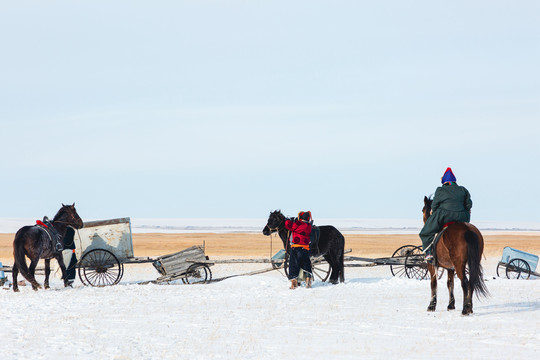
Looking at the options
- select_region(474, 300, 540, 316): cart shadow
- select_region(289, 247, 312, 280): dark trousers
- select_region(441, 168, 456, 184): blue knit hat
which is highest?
select_region(441, 168, 456, 184): blue knit hat

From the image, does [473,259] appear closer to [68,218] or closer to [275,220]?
[275,220]

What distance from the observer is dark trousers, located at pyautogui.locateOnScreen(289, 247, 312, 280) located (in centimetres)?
1700

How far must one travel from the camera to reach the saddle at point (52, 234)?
17.4 meters

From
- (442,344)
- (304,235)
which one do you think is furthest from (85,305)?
(442,344)

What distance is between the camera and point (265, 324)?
423 inches

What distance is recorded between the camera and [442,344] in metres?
8.92

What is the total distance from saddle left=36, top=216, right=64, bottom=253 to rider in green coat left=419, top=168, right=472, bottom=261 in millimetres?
10064

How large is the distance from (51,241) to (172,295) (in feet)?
13.7

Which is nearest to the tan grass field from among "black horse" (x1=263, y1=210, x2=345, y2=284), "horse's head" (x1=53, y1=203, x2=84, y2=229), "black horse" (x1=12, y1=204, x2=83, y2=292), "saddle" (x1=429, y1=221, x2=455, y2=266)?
"black horse" (x1=263, y1=210, x2=345, y2=284)

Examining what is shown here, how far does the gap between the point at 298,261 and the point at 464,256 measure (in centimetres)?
609

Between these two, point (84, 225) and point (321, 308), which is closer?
point (321, 308)

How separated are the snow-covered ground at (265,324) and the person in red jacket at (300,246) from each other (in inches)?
23.4

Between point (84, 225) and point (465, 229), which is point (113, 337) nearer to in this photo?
point (465, 229)

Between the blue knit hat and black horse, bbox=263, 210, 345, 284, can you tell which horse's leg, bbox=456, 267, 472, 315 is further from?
black horse, bbox=263, 210, 345, 284
